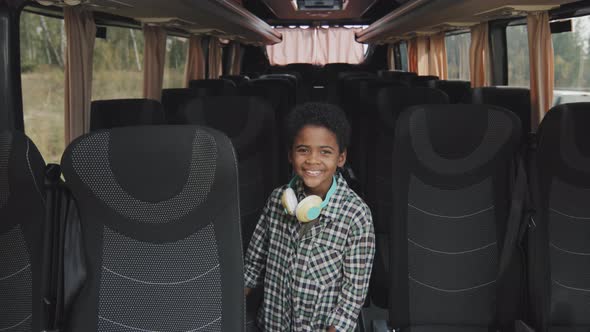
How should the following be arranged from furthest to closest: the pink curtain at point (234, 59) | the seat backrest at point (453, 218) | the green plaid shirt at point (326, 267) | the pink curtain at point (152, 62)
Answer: the pink curtain at point (234, 59) → the pink curtain at point (152, 62) → the seat backrest at point (453, 218) → the green plaid shirt at point (326, 267)

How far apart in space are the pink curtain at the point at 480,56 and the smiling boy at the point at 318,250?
473cm

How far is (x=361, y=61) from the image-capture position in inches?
658

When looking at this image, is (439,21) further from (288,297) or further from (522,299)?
(288,297)

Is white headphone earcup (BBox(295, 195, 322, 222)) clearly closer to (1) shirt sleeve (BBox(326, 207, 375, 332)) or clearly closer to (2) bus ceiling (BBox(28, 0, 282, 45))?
(1) shirt sleeve (BBox(326, 207, 375, 332))

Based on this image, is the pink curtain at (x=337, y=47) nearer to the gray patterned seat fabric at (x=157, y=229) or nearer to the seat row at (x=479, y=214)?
the seat row at (x=479, y=214)

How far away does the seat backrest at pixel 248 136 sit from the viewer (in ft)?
10.2

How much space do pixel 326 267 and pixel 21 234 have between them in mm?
1000

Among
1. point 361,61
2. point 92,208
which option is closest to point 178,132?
point 92,208

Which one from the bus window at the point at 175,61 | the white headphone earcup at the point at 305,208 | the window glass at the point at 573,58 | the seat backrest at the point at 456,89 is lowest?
the white headphone earcup at the point at 305,208

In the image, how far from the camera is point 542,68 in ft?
15.2

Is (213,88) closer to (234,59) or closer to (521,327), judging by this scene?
(521,327)

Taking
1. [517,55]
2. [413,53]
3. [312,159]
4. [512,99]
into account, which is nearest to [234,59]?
[413,53]

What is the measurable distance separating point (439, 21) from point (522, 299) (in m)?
4.79

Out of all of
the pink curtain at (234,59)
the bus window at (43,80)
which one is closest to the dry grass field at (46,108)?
the bus window at (43,80)
